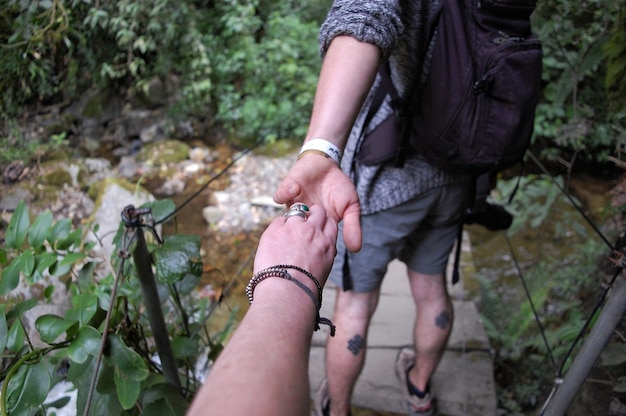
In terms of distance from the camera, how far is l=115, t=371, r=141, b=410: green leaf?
958 mm

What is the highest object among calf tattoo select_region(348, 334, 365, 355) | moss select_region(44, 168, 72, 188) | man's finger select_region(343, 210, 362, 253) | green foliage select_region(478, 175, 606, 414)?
man's finger select_region(343, 210, 362, 253)

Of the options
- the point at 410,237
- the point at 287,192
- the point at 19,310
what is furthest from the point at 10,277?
the point at 410,237

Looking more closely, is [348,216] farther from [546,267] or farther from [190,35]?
[190,35]

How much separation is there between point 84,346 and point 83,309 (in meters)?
0.13

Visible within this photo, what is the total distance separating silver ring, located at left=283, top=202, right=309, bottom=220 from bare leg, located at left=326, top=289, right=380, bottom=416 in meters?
0.68

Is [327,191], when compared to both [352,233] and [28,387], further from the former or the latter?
[28,387]

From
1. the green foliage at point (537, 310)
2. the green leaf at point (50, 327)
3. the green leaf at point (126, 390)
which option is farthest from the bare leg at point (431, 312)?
the green leaf at point (50, 327)

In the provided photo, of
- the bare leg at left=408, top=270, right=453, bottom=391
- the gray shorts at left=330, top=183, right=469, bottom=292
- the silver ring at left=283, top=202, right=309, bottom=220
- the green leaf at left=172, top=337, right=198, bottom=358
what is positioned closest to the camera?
the silver ring at left=283, top=202, right=309, bottom=220

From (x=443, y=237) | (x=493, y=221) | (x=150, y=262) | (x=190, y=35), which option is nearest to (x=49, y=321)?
(x=150, y=262)

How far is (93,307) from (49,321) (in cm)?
11

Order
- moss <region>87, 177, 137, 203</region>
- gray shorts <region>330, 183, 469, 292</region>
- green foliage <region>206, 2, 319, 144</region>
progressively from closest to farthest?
gray shorts <region>330, 183, 469, 292</region> → moss <region>87, 177, 137, 203</region> → green foliage <region>206, 2, 319, 144</region>

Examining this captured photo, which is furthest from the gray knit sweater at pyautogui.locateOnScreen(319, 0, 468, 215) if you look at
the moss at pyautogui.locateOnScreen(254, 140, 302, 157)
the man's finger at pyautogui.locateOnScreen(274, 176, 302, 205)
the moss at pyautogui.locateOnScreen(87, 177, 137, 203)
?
the moss at pyautogui.locateOnScreen(254, 140, 302, 157)

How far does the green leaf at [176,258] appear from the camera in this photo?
3.77ft

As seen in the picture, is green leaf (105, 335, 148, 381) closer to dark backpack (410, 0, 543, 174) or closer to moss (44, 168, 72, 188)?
dark backpack (410, 0, 543, 174)
